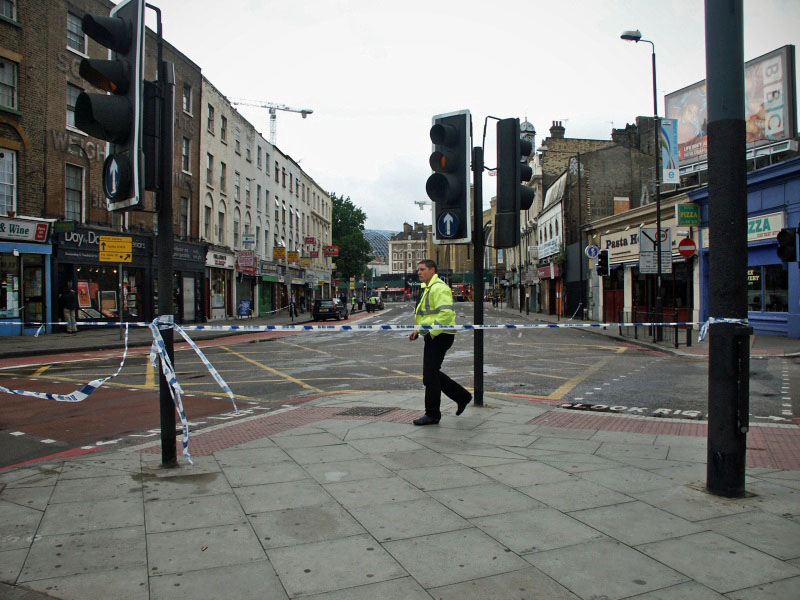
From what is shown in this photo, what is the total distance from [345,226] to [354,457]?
252 feet

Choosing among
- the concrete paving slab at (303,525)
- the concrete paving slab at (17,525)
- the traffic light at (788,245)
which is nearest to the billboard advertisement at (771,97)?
the traffic light at (788,245)

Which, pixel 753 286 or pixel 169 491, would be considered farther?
pixel 753 286

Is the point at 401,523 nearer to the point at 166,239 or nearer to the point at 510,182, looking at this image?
the point at 166,239

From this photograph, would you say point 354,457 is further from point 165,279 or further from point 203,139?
point 203,139

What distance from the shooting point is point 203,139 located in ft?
111

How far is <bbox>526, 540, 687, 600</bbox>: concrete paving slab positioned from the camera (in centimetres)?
285

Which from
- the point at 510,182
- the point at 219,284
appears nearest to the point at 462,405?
the point at 510,182

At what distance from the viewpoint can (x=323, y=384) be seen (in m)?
10.8

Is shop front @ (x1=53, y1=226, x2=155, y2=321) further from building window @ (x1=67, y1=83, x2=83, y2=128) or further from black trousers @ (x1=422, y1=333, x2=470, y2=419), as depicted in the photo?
black trousers @ (x1=422, y1=333, x2=470, y2=419)

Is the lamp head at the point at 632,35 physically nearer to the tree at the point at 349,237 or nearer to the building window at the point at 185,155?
the building window at the point at 185,155

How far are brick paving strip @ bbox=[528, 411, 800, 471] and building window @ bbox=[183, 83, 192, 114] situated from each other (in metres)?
30.4

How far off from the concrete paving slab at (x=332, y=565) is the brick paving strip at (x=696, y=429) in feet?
12.0

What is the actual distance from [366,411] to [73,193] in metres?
21.2

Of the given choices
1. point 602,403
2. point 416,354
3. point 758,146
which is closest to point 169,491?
point 602,403
